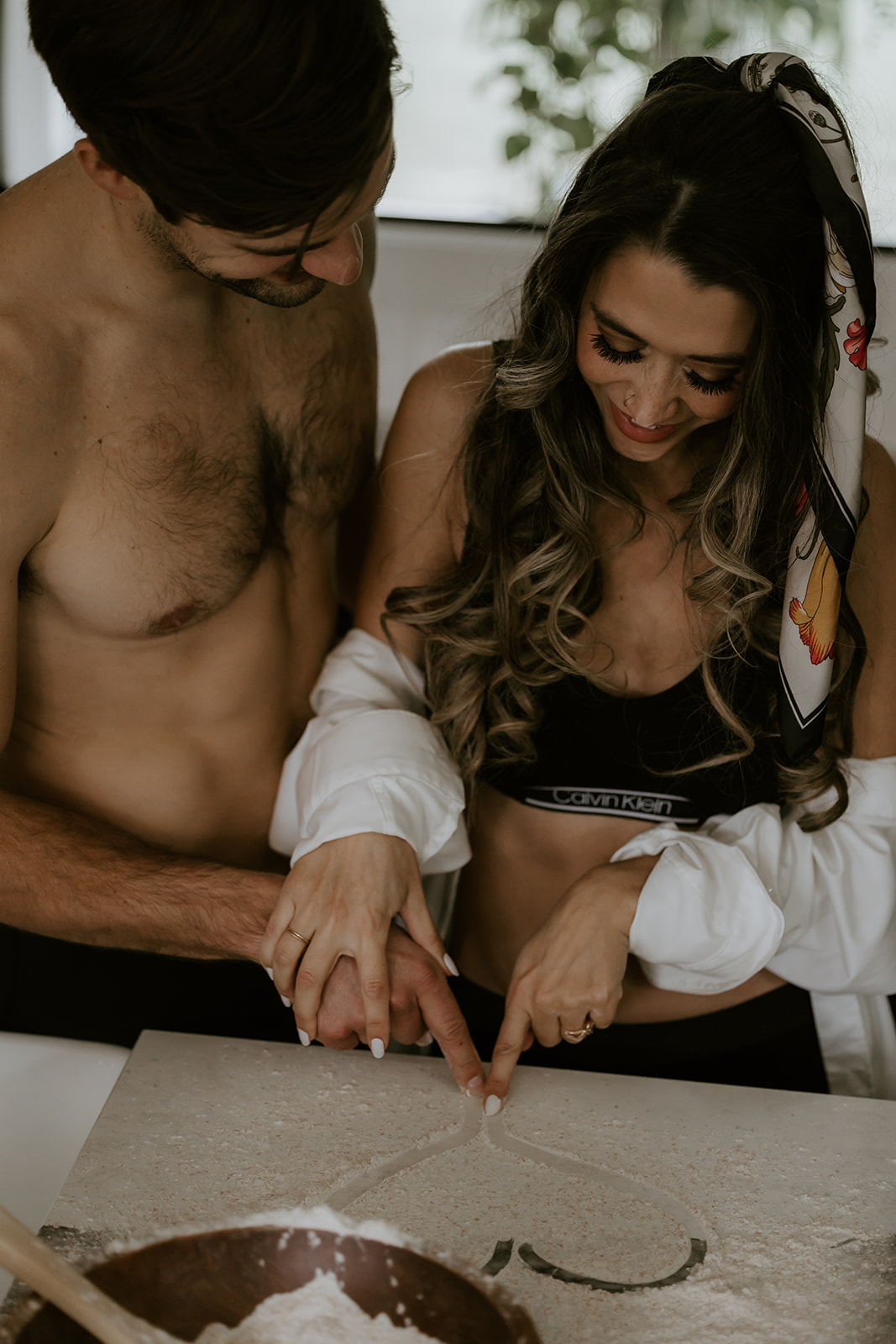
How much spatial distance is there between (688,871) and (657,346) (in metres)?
0.52

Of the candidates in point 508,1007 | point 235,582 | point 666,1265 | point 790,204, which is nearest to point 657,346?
point 790,204

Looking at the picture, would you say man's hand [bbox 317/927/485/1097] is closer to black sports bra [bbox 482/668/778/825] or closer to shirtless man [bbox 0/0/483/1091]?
shirtless man [bbox 0/0/483/1091]

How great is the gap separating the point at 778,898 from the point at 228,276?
84 cm

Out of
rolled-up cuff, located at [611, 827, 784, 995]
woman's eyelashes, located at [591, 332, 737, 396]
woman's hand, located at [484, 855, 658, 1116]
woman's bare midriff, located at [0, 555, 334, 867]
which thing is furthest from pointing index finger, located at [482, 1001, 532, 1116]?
woman's eyelashes, located at [591, 332, 737, 396]

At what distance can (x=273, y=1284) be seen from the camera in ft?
2.66

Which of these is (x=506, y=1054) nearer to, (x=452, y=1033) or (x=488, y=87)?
(x=452, y=1033)

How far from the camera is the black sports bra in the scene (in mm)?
1320

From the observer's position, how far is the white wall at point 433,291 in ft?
7.68

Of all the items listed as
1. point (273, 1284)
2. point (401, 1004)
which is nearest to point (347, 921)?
point (401, 1004)

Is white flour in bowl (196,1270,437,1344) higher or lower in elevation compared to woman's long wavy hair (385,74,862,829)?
lower

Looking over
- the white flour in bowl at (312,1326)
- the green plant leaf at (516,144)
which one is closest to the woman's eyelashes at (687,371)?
the white flour in bowl at (312,1326)

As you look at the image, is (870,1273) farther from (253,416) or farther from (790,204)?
(253,416)

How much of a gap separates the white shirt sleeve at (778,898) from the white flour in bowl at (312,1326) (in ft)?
1.55

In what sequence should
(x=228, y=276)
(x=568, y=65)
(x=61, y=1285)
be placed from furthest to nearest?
1. (x=568, y=65)
2. (x=228, y=276)
3. (x=61, y=1285)
